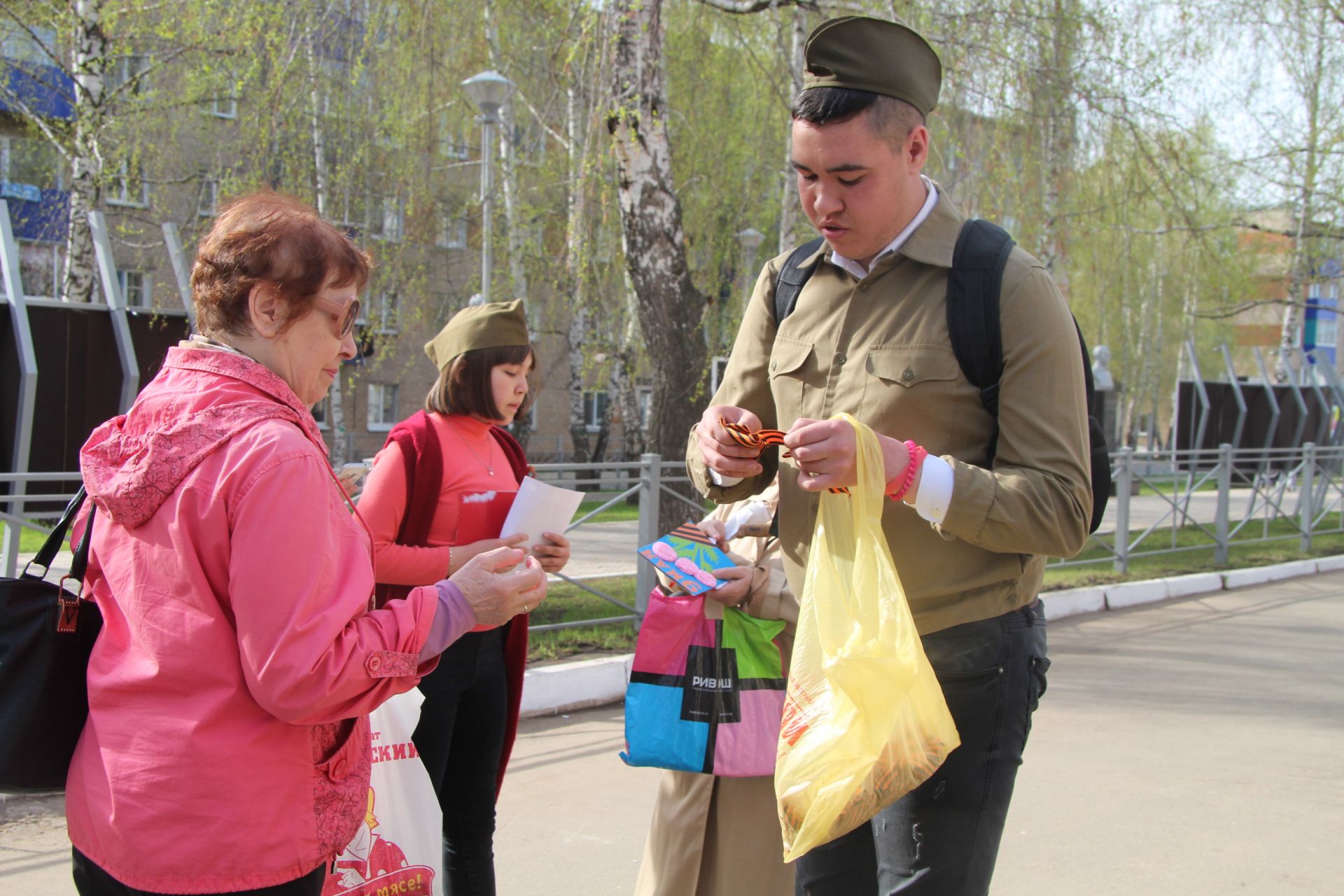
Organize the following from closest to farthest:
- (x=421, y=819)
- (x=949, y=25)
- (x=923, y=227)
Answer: (x=923, y=227), (x=421, y=819), (x=949, y=25)

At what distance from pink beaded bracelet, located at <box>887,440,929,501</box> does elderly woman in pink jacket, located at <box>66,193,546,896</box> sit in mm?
833

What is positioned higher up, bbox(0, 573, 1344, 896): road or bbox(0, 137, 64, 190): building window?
bbox(0, 137, 64, 190): building window

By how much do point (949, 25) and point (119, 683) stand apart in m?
9.26

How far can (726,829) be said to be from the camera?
2885 millimetres

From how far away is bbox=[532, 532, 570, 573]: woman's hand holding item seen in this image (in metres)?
3.08

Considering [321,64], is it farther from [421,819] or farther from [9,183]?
[9,183]

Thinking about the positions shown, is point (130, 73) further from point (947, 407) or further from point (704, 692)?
point (947, 407)

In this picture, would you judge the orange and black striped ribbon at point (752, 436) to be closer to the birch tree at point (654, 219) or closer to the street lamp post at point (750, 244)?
the birch tree at point (654, 219)

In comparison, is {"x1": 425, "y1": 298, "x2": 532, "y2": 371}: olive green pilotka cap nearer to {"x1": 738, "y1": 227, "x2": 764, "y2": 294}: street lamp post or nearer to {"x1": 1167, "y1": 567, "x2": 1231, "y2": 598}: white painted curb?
{"x1": 1167, "y1": 567, "x2": 1231, "y2": 598}: white painted curb

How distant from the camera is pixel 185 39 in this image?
12.8 meters

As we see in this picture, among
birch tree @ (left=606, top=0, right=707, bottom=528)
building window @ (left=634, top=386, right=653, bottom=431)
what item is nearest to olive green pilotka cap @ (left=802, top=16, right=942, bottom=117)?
birch tree @ (left=606, top=0, right=707, bottom=528)

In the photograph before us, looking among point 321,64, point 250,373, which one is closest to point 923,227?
point 250,373

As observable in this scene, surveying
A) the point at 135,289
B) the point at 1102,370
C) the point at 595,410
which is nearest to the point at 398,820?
the point at 1102,370

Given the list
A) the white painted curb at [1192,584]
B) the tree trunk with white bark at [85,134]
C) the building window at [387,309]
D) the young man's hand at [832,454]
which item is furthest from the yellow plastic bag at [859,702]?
the building window at [387,309]
